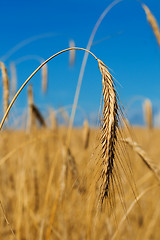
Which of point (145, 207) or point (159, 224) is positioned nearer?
point (159, 224)

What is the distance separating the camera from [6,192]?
2.09 metres

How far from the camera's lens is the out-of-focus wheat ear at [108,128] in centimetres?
56

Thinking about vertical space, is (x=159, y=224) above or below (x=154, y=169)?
below

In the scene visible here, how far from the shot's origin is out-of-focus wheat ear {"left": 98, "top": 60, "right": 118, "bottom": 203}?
56 cm

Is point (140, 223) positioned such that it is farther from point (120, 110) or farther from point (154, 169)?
point (120, 110)

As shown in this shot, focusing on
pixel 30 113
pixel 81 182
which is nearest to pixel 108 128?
pixel 81 182

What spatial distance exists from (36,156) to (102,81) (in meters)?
1.91

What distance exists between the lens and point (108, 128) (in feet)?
1.88

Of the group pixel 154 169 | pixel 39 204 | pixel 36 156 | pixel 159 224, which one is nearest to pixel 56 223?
pixel 39 204

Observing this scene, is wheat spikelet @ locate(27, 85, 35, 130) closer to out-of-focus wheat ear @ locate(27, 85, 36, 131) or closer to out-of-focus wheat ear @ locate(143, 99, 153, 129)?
out-of-focus wheat ear @ locate(27, 85, 36, 131)

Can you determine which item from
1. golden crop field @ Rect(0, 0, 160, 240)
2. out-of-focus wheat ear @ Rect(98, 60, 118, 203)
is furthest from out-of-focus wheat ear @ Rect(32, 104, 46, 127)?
out-of-focus wheat ear @ Rect(98, 60, 118, 203)

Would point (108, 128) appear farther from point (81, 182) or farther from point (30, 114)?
point (30, 114)

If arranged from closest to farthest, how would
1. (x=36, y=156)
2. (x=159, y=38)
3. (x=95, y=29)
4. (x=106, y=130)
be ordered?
(x=106, y=130) < (x=95, y=29) < (x=159, y=38) < (x=36, y=156)

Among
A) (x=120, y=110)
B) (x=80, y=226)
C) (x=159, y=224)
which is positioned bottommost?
(x=159, y=224)
